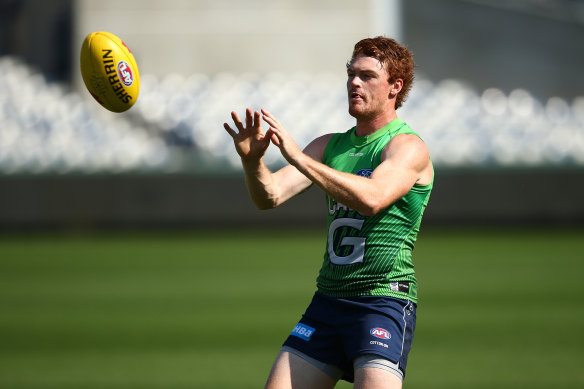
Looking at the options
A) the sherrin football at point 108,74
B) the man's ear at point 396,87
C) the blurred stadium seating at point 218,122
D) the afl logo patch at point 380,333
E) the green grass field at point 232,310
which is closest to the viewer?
the afl logo patch at point 380,333

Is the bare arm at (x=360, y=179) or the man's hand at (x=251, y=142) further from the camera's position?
the man's hand at (x=251, y=142)

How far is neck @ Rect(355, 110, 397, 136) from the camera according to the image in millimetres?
4680

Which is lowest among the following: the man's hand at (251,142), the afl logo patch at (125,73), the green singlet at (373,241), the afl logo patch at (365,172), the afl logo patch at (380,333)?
the afl logo patch at (380,333)

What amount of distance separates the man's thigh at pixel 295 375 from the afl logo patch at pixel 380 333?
398mm

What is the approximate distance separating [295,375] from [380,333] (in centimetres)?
53

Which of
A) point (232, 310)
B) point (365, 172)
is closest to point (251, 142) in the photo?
point (365, 172)

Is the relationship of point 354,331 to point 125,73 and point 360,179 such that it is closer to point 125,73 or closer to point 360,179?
point 360,179

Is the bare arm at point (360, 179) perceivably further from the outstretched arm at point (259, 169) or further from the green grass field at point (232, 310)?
the green grass field at point (232, 310)

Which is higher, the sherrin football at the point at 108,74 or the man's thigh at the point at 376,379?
the sherrin football at the point at 108,74

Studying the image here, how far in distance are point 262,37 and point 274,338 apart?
1891cm

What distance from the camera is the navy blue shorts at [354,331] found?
A: 441 centimetres

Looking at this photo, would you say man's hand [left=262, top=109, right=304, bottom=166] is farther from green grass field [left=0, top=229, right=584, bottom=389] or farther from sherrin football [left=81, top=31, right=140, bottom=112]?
green grass field [left=0, top=229, right=584, bottom=389]

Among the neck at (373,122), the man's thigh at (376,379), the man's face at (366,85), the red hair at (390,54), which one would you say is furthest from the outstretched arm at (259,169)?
the man's thigh at (376,379)

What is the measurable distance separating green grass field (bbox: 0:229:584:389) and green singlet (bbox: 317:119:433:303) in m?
3.70
